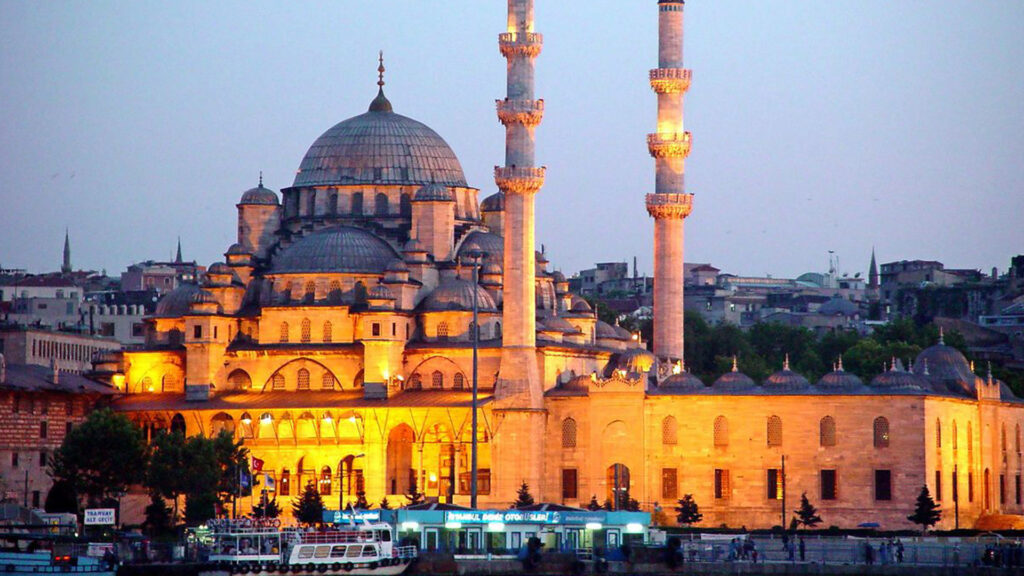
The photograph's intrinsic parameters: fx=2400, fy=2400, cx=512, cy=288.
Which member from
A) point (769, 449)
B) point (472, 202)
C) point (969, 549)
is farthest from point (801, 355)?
point (969, 549)

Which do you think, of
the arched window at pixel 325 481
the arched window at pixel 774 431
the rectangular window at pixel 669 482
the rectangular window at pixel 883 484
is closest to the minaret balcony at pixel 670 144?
the arched window at pixel 774 431

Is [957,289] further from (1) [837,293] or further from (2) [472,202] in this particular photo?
(2) [472,202]

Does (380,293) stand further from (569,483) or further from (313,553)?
(313,553)

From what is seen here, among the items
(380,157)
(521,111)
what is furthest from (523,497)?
(380,157)

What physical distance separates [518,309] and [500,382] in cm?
275

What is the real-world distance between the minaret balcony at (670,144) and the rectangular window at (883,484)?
53.8 ft

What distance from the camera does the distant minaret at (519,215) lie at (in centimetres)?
8750

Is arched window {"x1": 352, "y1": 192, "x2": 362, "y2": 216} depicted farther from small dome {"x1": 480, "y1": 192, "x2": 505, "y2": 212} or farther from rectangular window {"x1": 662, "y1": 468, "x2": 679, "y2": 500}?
rectangular window {"x1": 662, "y1": 468, "x2": 679, "y2": 500}

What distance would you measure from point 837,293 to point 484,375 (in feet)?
320

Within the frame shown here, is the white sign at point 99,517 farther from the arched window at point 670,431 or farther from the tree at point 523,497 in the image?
the arched window at point 670,431

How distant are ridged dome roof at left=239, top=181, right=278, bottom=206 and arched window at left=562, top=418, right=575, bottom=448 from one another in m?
18.0

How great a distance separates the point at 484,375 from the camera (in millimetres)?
90812

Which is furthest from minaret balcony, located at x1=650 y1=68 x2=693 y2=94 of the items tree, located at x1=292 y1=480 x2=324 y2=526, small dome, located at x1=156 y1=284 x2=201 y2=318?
tree, located at x1=292 y1=480 x2=324 y2=526

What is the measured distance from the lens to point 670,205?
9481 centimetres
